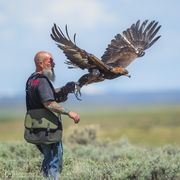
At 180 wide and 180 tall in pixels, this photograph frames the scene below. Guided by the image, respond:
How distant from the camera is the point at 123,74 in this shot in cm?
1107

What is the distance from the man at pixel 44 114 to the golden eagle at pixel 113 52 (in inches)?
12.4

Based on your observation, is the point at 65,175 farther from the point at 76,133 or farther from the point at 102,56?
the point at 76,133

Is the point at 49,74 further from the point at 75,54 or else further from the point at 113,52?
the point at 113,52

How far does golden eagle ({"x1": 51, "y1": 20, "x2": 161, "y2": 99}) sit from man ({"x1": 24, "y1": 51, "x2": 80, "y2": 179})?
31 centimetres

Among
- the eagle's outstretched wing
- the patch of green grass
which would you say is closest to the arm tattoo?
the eagle's outstretched wing

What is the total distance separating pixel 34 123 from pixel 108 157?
5.97 metres

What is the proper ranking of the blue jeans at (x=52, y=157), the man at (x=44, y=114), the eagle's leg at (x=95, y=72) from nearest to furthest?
the man at (x=44, y=114)
the blue jeans at (x=52, y=157)
the eagle's leg at (x=95, y=72)

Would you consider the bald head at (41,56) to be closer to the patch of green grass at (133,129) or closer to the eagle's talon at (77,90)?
the eagle's talon at (77,90)

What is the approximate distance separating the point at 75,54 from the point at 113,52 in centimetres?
158

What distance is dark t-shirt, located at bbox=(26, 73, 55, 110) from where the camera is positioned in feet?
33.7

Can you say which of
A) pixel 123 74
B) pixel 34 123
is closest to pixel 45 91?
pixel 34 123

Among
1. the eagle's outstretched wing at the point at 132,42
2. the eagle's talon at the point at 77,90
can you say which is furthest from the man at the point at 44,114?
the eagle's outstretched wing at the point at 132,42

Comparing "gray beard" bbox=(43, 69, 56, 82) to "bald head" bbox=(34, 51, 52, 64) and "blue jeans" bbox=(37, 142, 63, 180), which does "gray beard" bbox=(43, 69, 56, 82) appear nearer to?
"bald head" bbox=(34, 51, 52, 64)

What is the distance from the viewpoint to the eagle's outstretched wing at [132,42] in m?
12.0
